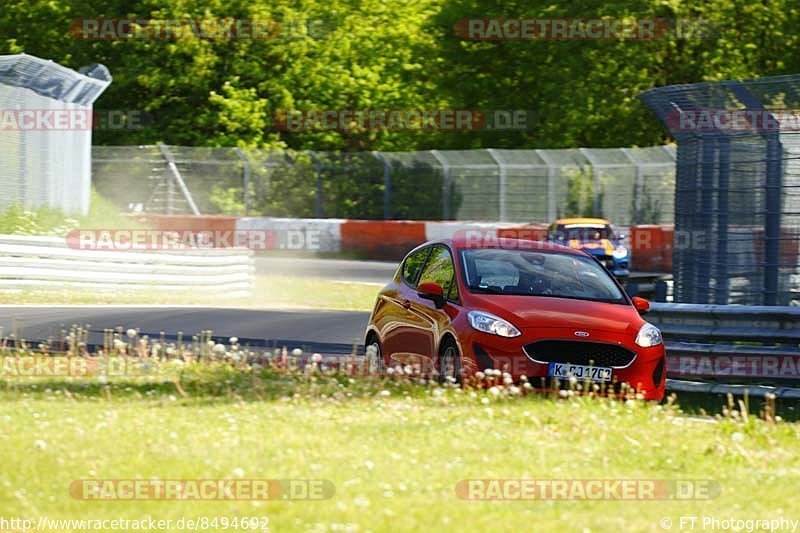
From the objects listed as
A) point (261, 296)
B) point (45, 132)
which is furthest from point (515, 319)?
point (45, 132)

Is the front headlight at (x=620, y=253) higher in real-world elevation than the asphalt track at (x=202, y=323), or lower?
higher

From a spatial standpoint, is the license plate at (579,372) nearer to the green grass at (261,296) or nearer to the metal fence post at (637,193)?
the green grass at (261,296)

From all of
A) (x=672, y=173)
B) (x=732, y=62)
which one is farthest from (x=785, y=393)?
(x=732, y=62)

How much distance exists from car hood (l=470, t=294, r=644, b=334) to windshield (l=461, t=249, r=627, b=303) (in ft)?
0.77

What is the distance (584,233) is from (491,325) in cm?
1920

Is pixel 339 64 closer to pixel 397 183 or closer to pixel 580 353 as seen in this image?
→ pixel 397 183

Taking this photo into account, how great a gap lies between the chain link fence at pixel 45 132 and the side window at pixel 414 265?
12.3 m

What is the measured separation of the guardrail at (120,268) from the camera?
2089cm

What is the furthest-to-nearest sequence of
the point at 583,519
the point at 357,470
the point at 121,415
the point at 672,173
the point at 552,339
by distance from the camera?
the point at 672,173
the point at 552,339
the point at 121,415
the point at 357,470
the point at 583,519

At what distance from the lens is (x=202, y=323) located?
57.7 ft

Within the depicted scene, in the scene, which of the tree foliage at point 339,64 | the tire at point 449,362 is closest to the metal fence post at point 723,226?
the tire at point 449,362

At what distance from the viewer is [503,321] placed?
10.6 meters

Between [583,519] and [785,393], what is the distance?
6.51 metres

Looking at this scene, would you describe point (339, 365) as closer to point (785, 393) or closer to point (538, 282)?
point (538, 282)
